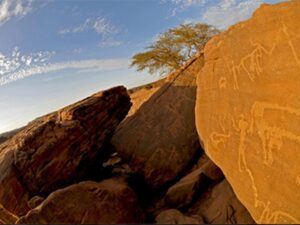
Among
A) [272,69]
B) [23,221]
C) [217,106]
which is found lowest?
[23,221]

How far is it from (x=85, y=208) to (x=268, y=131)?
2.29 m

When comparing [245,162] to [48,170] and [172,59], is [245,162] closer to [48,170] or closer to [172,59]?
[48,170]

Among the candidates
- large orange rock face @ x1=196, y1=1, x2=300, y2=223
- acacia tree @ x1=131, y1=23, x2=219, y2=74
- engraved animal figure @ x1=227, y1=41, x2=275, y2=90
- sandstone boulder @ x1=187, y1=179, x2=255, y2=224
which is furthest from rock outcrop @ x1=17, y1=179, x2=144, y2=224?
acacia tree @ x1=131, y1=23, x2=219, y2=74

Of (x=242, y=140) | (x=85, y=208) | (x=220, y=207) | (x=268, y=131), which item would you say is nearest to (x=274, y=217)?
(x=268, y=131)

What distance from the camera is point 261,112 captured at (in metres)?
3.60

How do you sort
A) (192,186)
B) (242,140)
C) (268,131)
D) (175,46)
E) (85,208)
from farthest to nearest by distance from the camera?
(175,46), (192,186), (85,208), (242,140), (268,131)

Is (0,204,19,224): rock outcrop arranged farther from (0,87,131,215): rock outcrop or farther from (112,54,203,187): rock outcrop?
(112,54,203,187): rock outcrop

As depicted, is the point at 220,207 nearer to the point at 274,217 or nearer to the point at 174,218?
the point at 174,218

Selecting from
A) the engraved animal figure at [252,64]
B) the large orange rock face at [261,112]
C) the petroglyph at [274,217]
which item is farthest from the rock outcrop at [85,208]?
the engraved animal figure at [252,64]

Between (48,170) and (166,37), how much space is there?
1796 cm

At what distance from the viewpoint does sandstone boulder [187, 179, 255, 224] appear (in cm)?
414

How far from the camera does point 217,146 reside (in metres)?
4.35

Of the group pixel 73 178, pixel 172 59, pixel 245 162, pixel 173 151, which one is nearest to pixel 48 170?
pixel 73 178

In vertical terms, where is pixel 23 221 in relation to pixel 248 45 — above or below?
below
